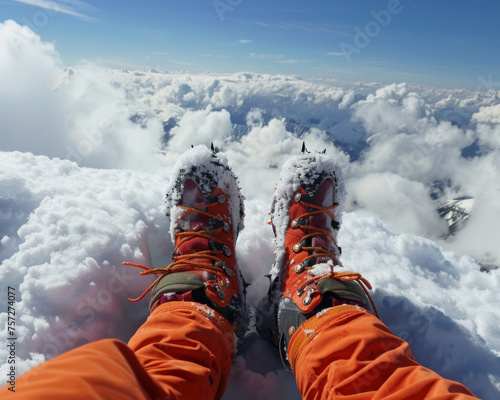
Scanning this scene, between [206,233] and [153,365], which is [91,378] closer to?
[153,365]

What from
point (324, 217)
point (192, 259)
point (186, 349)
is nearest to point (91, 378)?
point (186, 349)

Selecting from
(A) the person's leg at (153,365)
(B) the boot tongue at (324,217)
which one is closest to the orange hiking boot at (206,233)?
(A) the person's leg at (153,365)

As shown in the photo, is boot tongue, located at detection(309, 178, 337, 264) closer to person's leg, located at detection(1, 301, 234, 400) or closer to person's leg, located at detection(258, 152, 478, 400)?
person's leg, located at detection(258, 152, 478, 400)

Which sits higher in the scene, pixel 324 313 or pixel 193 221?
pixel 193 221

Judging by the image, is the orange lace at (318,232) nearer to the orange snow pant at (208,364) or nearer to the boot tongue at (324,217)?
the boot tongue at (324,217)

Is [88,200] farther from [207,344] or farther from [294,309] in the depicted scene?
[294,309]
